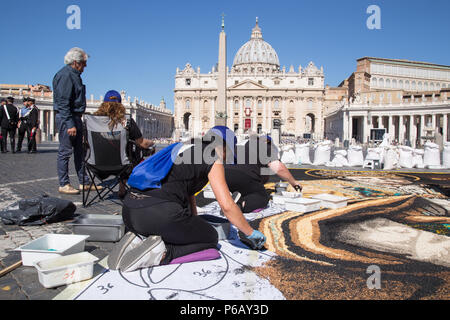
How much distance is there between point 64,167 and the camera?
5016 mm

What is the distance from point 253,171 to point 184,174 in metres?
1.74

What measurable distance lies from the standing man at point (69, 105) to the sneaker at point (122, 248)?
2.68 meters

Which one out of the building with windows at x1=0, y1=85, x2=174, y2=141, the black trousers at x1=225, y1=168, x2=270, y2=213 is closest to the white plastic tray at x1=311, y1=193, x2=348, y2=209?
the black trousers at x1=225, y1=168, x2=270, y2=213

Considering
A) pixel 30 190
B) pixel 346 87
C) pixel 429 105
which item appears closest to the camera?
pixel 30 190

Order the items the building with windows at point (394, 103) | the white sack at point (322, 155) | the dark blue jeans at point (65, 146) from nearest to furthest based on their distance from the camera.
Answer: the dark blue jeans at point (65, 146), the white sack at point (322, 155), the building with windows at point (394, 103)

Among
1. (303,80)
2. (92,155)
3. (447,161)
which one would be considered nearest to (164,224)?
(92,155)

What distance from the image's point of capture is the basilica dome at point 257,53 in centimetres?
9081

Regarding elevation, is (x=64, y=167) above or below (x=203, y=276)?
above

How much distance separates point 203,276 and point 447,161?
12397mm

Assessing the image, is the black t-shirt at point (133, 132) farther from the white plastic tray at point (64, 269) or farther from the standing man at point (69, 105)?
the white plastic tray at point (64, 269)

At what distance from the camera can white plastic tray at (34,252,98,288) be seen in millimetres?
2201

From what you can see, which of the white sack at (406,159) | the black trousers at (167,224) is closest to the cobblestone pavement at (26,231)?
the black trousers at (167,224)
